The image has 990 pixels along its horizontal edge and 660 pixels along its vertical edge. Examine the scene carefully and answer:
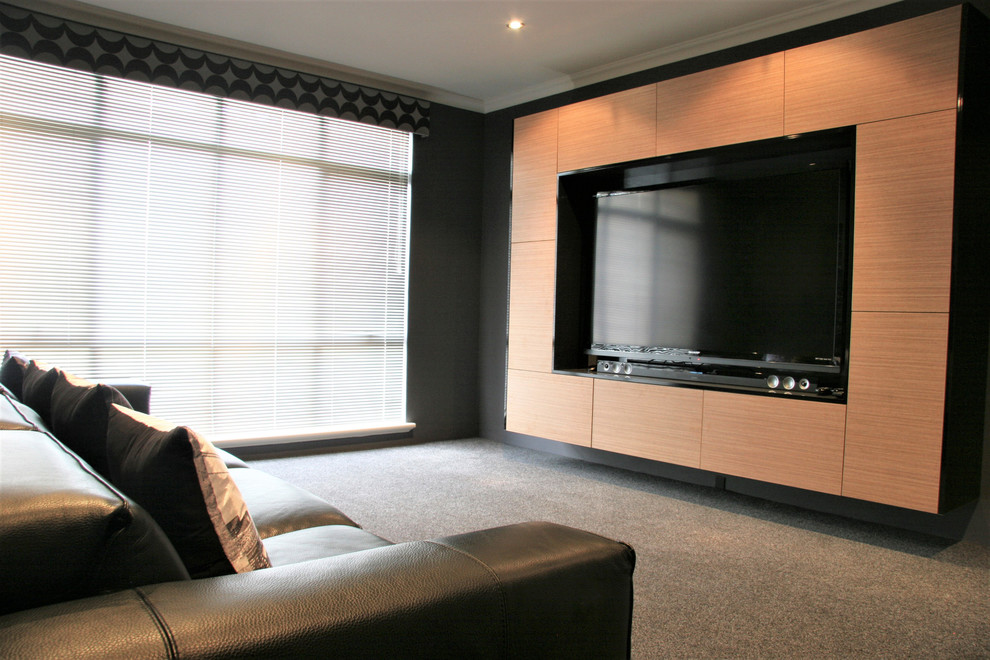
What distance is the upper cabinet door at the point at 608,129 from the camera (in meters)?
4.04

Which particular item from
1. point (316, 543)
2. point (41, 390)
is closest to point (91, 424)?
point (316, 543)

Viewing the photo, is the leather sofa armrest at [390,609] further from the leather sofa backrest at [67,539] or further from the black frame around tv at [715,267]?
the black frame around tv at [715,267]

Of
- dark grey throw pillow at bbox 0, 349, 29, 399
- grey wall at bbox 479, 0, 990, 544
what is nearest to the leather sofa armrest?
dark grey throw pillow at bbox 0, 349, 29, 399

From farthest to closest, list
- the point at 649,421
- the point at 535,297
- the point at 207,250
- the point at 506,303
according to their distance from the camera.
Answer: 1. the point at 506,303
2. the point at 535,297
3. the point at 207,250
4. the point at 649,421

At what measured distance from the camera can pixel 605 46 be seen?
13.9ft

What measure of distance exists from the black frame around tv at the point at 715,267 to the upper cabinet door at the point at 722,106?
0.08 meters

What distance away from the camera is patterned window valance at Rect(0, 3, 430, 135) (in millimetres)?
3717

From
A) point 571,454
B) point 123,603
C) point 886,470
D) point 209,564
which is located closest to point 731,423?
point 886,470

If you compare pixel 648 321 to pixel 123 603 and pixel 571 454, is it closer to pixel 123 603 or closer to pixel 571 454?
pixel 571 454

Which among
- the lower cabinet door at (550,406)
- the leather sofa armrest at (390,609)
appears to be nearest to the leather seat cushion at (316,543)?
the leather sofa armrest at (390,609)

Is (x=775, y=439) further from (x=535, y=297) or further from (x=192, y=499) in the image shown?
(x=192, y=499)

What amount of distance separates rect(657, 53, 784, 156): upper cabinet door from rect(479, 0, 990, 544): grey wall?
37 cm

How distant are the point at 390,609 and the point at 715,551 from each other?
2424mm

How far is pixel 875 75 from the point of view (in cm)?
314
